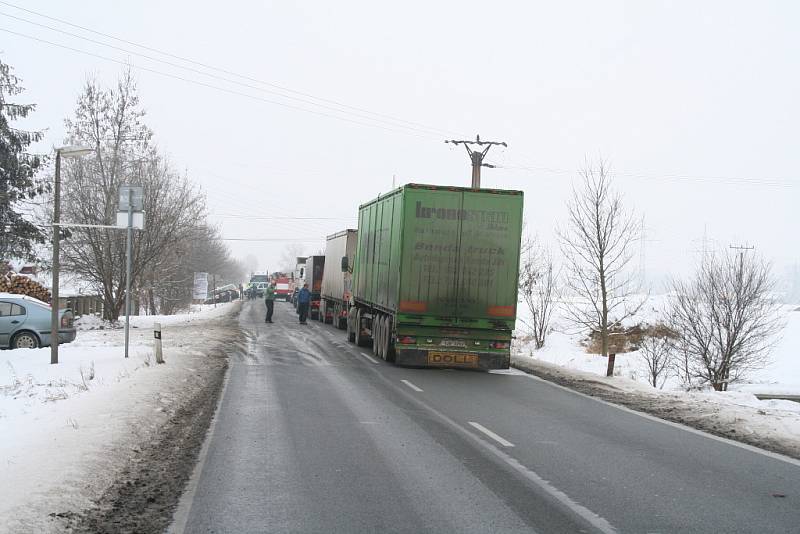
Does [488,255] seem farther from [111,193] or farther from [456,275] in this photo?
[111,193]

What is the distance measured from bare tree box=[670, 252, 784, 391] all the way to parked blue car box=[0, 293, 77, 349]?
65.7ft

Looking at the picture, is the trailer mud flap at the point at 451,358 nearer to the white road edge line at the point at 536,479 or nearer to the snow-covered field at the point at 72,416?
the snow-covered field at the point at 72,416

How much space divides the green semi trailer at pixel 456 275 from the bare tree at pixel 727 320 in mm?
11523

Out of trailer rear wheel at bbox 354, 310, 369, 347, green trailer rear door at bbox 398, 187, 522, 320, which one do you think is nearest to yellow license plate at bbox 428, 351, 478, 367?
green trailer rear door at bbox 398, 187, 522, 320

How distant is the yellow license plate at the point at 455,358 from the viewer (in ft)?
54.7

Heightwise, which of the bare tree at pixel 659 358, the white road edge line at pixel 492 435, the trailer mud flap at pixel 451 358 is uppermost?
the trailer mud flap at pixel 451 358

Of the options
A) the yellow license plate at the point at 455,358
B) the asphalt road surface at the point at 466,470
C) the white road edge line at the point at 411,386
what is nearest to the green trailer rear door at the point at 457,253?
the yellow license plate at the point at 455,358

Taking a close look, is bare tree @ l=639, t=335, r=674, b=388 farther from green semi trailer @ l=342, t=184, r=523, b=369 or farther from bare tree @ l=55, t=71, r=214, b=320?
bare tree @ l=55, t=71, r=214, b=320

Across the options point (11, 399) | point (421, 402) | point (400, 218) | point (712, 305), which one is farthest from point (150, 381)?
point (712, 305)

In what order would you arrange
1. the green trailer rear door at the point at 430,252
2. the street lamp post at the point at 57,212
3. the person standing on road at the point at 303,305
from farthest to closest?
1. the person standing on road at the point at 303,305
2. the green trailer rear door at the point at 430,252
3. the street lamp post at the point at 57,212

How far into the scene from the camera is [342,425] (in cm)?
958

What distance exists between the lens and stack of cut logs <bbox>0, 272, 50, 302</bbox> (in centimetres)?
3083

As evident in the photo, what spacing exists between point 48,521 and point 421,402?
7282 mm

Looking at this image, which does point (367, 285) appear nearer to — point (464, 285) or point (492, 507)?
point (464, 285)
